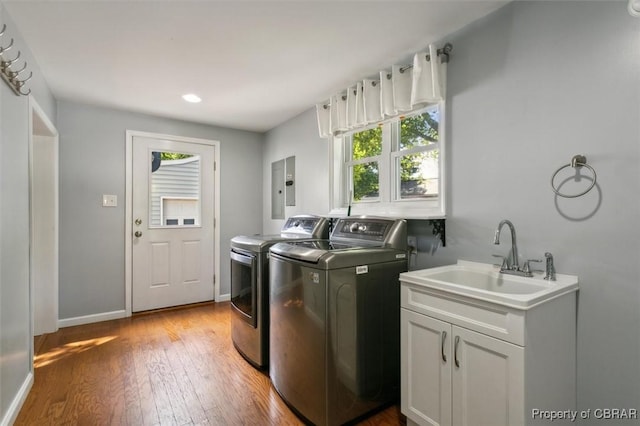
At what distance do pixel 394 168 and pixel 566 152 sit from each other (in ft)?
3.75

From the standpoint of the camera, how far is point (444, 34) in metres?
1.91

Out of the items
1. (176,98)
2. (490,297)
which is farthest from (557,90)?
→ (176,98)

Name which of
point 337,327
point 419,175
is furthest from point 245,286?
point 419,175

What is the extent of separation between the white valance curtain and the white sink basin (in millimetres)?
1040

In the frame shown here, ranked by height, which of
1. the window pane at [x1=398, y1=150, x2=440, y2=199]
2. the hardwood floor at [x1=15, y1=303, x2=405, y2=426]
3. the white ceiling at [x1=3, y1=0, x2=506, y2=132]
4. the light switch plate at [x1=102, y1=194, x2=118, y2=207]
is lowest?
the hardwood floor at [x1=15, y1=303, x2=405, y2=426]

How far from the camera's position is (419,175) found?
226cm

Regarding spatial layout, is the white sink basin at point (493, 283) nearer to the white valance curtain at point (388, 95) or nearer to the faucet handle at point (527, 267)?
the faucet handle at point (527, 267)

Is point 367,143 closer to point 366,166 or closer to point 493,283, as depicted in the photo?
point 366,166

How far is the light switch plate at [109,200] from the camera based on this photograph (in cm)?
328

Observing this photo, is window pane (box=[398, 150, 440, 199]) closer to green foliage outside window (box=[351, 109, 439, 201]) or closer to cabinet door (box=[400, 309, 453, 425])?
green foliage outside window (box=[351, 109, 439, 201])

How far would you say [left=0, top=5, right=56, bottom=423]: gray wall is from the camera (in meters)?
1.61

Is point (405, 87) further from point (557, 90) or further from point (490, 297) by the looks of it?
point (490, 297)

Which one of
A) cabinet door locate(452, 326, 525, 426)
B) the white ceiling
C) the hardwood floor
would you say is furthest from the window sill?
the hardwood floor

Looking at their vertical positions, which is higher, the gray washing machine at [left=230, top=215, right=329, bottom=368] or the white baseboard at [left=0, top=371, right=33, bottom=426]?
the gray washing machine at [left=230, top=215, right=329, bottom=368]
